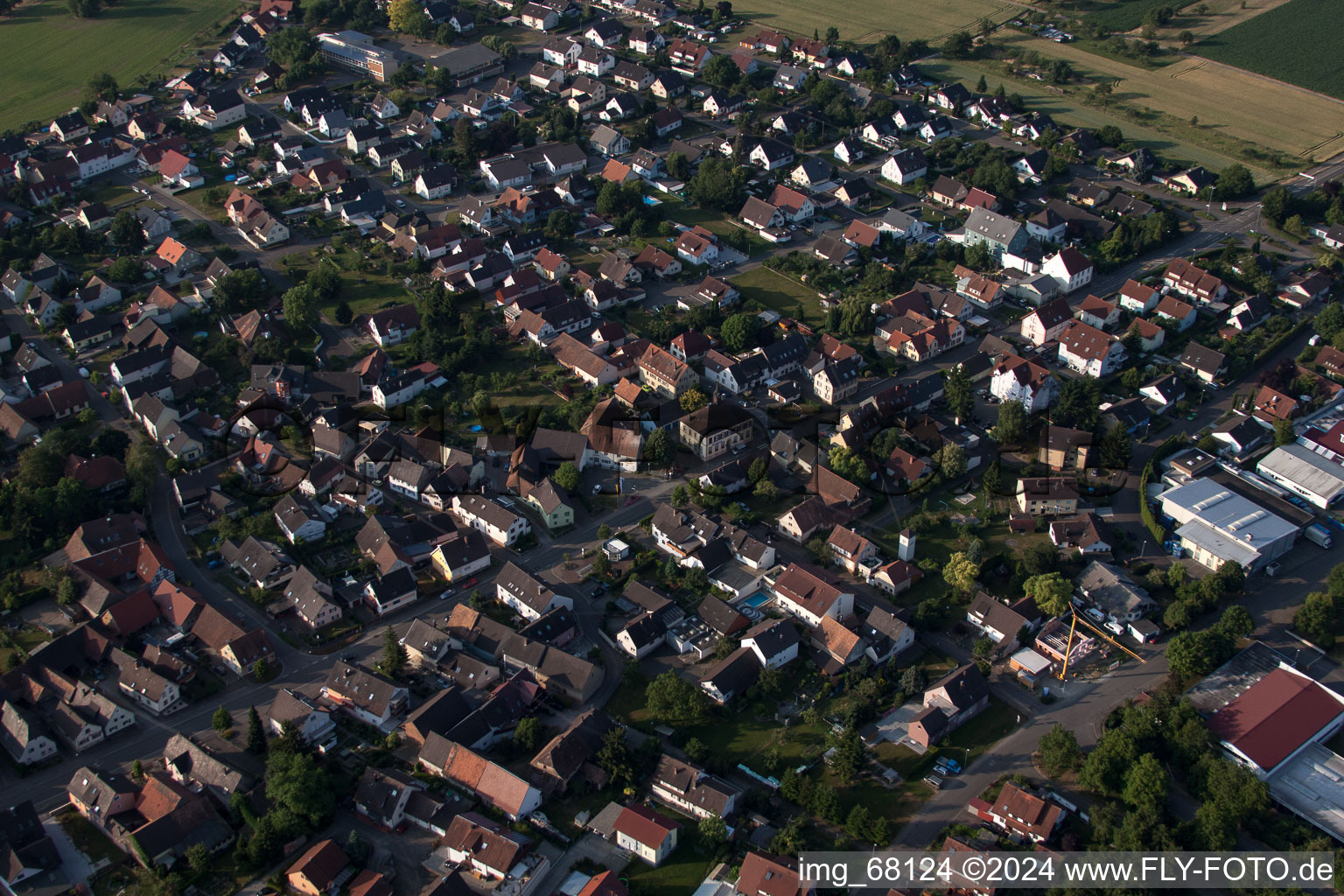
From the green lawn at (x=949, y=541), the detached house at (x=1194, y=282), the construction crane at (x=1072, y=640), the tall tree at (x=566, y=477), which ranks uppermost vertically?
the detached house at (x=1194, y=282)

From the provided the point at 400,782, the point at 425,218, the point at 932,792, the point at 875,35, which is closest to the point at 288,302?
the point at 425,218

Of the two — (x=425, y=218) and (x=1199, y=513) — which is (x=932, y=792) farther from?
(x=425, y=218)

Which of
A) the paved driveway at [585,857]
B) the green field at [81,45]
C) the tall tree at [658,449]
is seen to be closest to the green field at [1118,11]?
the tall tree at [658,449]

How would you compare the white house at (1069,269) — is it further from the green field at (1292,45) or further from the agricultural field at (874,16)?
the agricultural field at (874,16)

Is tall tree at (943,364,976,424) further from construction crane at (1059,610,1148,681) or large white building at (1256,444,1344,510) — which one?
construction crane at (1059,610,1148,681)

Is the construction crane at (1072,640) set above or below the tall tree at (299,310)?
below

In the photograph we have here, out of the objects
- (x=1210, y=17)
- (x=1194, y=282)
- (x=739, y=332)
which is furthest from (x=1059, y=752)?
(x=1210, y=17)
